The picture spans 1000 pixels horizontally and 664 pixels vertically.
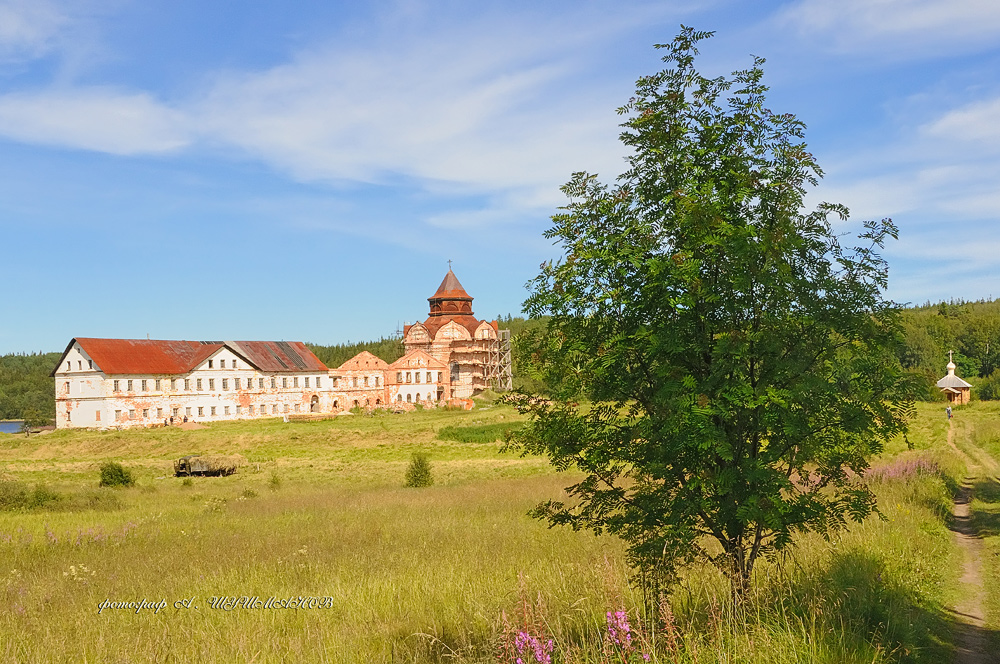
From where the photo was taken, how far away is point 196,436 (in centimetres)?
5325

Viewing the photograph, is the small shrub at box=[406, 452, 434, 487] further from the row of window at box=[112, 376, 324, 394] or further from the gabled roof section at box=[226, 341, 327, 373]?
the gabled roof section at box=[226, 341, 327, 373]

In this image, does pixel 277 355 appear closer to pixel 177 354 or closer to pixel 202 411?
pixel 177 354

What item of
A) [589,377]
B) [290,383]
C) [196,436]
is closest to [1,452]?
[196,436]

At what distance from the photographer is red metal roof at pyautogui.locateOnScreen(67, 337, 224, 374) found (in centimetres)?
6538

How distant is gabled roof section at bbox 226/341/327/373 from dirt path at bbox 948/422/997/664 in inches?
2727

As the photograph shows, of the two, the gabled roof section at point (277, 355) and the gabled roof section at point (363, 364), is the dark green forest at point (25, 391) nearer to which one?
the gabled roof section at point (277, 355)

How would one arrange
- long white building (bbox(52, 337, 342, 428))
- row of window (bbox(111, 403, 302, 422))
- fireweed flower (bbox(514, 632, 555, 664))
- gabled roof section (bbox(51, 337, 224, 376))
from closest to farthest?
fireweed flower (bbox(514, 632, 555, 664)) < long white building (bbox(52, 337, 342, 428)) < gabled roof section (bbox(51, 337, 224, 376)) < row of window (bbox(111, 403, 302, 422))

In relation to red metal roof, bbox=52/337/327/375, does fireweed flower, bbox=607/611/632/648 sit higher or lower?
lower

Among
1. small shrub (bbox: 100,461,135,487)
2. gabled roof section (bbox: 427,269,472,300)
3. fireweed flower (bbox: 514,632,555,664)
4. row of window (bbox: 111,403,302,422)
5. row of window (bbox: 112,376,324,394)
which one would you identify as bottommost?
small shrub (bbox: 100,461,135,487)

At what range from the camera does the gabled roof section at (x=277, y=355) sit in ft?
247

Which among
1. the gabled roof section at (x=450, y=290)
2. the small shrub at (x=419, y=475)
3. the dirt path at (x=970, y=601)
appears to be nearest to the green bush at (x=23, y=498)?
the small shrub at (x=419, y=475)

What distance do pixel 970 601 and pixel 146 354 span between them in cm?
7232

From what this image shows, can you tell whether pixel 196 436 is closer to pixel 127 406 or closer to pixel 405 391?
pixel 127 406

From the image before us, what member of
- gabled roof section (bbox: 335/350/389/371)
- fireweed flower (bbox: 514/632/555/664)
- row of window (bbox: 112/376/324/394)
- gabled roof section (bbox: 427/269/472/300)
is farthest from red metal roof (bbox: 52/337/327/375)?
fireweed flower (bbox: 514/632/555/664)
